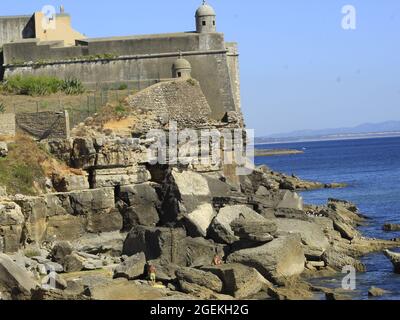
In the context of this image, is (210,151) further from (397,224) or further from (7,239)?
(7,239)

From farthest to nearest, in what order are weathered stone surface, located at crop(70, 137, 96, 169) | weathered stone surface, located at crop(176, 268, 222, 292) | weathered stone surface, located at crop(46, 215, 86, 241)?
weathered stone surface, located at crop(70, 137, 96, 169) < weathered stone surface, located at crop(46, 215, 86, 241) < weathered stone surface, located at crop(176, 268, 222, 292)

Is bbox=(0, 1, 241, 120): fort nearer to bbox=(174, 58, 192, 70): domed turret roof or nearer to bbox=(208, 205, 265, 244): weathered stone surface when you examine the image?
bbox=(174, 58, 192, 70): domed turret roof

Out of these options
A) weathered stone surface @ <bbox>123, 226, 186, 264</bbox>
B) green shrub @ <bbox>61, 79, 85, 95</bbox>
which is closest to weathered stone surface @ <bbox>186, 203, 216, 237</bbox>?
weathered stone surface @ <bbox>123, 226, 186, 264</bbox>

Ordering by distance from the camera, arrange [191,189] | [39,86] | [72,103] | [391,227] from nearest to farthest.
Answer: [191,189]
[72,103]
[391,227]
[39,86]

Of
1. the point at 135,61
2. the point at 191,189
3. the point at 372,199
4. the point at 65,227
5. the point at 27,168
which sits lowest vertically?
the point at 372,199

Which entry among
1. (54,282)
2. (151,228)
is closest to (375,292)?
(151,228)

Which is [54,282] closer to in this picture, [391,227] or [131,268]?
[131,268]

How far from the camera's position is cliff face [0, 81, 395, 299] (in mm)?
19328

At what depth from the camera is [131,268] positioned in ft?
66.1

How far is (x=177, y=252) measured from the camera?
21.7 meters

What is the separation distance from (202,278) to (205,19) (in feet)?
60.6

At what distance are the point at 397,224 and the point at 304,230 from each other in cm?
946

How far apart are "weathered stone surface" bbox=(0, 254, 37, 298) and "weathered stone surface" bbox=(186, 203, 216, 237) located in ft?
22.8
